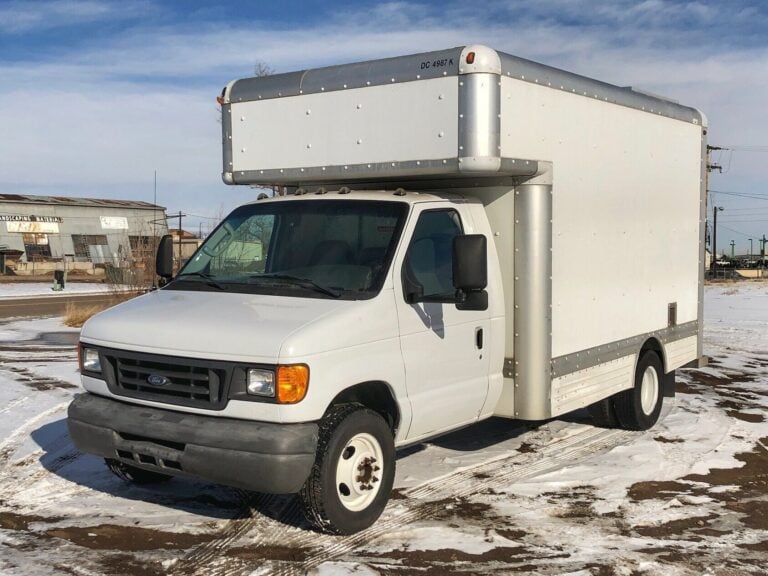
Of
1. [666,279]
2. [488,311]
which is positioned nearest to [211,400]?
[488,311]

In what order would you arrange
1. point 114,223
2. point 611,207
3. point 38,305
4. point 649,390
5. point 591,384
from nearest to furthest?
point 591,384 < point 611,207 < point 649,390 < point 38,305 < point 114,223

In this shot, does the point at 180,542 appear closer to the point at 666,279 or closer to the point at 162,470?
the point at 162,470

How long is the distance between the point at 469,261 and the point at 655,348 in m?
4.00

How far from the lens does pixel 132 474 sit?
647 centimetres

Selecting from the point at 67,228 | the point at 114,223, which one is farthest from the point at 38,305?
the point at 114,223

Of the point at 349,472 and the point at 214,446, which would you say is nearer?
the point at 214,446

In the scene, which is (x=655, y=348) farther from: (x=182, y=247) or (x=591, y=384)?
(x=182, y=247)

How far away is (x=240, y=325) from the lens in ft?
16.8

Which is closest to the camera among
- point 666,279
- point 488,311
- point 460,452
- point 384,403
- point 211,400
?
point 211,400

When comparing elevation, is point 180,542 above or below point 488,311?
below

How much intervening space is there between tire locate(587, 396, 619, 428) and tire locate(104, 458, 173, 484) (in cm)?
432

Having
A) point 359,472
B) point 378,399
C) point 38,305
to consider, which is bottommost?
point 38,305

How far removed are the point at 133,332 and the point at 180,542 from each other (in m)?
1.33

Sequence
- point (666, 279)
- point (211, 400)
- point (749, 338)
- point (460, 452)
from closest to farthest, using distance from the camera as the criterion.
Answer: point (211, 400) < point (460, 452) < point (666, 279) < point (749, 338)
